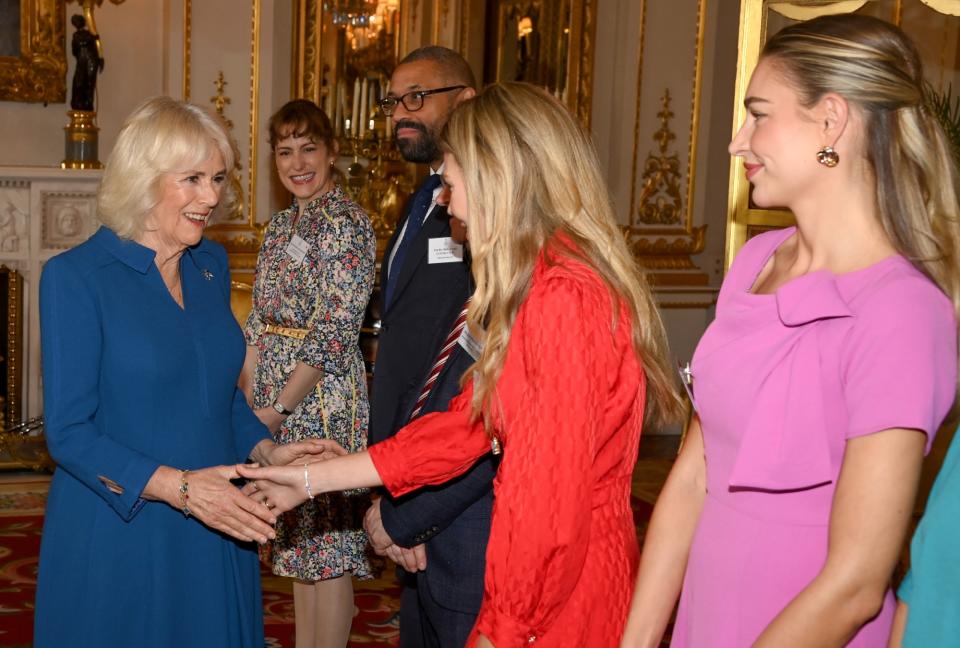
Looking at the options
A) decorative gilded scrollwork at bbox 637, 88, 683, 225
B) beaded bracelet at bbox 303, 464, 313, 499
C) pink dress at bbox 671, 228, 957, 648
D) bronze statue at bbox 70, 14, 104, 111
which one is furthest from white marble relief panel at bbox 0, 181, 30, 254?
pink dress at bbox 671, 228, 957, 648

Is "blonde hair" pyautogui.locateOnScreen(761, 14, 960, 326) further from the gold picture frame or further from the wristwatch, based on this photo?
the gold picture frame

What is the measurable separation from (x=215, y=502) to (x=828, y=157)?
4.53ft

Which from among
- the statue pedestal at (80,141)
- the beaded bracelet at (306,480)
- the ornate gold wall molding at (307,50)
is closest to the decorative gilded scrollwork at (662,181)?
the ornate gold wall molding at (307,50)

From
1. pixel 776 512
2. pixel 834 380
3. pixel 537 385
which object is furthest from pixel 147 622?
pixel 834 380

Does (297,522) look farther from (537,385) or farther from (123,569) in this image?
(537,385)

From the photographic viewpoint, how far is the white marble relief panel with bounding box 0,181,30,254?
6.72 m

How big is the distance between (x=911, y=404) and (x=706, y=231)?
7022mm

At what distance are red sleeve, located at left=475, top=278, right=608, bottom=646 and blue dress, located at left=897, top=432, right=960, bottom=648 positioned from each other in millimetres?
502

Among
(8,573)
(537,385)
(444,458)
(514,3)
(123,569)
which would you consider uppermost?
(514,3)

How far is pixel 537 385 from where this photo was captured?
1.73m


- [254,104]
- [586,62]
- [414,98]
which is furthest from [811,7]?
[586,62]

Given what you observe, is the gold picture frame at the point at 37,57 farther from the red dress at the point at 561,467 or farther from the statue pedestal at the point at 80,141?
the red dress at the point at 561,467

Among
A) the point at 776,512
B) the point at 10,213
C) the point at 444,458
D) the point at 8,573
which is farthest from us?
the point at 10,213

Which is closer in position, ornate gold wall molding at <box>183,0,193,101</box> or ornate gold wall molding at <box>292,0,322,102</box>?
ornate gold wall molding at <box>183,0,193,101</box>
